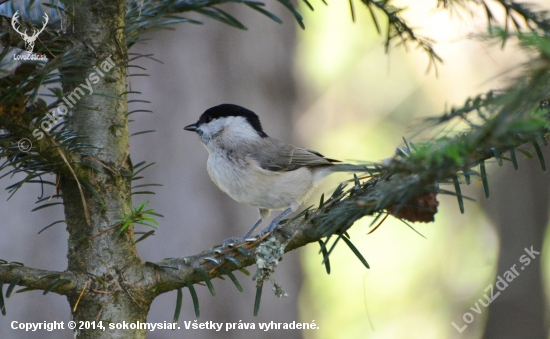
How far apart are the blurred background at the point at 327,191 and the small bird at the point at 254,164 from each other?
835 mm

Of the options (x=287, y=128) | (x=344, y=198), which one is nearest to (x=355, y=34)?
(x=287, y=128)

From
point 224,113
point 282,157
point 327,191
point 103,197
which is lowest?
point 327,191

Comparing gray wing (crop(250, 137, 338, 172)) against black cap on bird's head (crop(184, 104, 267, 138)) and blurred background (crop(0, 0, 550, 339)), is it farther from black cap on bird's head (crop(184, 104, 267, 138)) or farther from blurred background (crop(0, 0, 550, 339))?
blurred background (crop(0, 0, 550, 339))

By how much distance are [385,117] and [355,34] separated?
1.26 m

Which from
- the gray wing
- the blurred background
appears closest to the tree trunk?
the blurred background

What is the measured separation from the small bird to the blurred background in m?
0.83

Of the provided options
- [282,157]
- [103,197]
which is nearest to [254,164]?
[282,157]

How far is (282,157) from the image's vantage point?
2598 mm

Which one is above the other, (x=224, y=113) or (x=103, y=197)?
(x=224, y=113)

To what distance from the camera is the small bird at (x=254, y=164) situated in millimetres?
2361

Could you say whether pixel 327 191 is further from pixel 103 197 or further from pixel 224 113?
pixel 103 197

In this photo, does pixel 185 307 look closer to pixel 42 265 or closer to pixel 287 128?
pixel 42 265

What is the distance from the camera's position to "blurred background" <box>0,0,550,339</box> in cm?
347

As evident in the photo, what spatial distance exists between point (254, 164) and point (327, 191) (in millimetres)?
494
